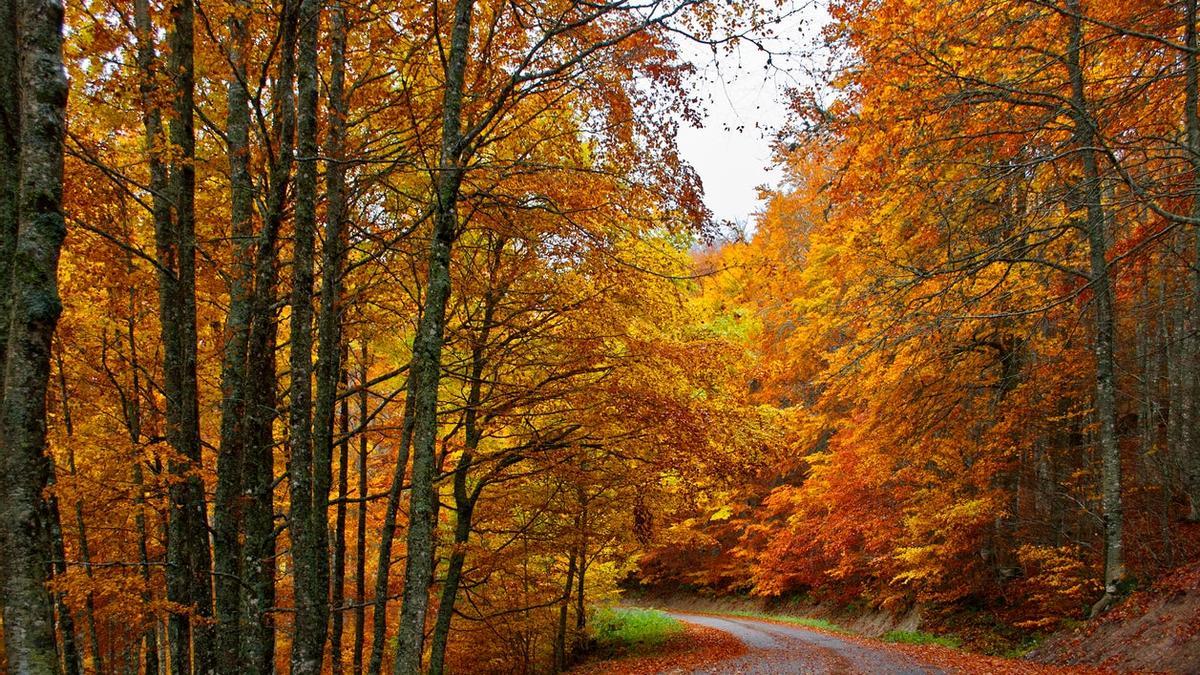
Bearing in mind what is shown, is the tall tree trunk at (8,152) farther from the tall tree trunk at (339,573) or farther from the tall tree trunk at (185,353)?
the tall tree trunk at (339,573)

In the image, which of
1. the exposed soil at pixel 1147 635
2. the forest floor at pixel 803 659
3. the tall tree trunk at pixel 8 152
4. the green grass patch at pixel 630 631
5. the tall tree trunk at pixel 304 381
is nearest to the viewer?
the tall tree trunk at pixel 8 152

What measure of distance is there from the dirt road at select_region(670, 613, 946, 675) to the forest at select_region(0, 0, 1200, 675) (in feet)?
8.60

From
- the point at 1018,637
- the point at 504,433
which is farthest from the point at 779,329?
the point at 504,433

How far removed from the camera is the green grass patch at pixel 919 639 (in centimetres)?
1411

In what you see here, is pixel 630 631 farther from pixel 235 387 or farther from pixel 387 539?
pixel 235 387

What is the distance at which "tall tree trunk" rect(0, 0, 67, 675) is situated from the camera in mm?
3436

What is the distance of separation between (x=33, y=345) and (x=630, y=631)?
15887mm

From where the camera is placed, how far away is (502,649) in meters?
15.4

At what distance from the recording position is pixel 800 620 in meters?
22.3

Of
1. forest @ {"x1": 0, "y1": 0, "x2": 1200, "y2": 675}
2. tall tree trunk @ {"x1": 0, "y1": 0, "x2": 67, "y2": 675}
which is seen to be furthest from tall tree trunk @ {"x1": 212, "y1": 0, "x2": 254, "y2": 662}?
tall tree trunk @ {"x1": 0, "y1": 0, "x2": 67, "y2": 675}

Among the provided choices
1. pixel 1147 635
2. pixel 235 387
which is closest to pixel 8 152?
pixel 235 387

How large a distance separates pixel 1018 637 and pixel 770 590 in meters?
10.1

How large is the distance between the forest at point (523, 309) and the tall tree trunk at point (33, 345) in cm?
2

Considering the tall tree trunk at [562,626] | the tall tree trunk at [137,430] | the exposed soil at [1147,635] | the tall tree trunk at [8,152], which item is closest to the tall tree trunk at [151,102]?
the tall tree trunk at [8,152]
